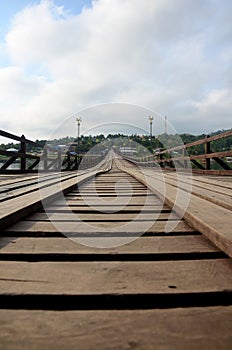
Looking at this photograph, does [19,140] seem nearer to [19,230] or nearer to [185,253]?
[19,230]

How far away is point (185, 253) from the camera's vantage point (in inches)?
52.0

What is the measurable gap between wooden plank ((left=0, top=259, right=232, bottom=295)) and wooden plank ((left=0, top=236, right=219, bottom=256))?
0.13 metres

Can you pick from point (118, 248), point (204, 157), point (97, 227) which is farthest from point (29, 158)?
point (118, 248)

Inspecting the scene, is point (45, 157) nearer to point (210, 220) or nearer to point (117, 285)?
point (210, 220)

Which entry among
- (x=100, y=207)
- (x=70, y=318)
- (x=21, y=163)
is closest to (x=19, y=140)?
(x=21, y=163)

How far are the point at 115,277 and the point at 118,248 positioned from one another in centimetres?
34

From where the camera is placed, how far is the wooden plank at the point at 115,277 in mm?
973

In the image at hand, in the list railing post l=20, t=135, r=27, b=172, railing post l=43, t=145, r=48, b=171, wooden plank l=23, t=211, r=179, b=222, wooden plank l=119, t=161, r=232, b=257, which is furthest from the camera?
railing post l=43, t=145, r=48, b=171

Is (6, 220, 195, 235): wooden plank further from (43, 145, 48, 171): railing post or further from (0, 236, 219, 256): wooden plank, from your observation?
(43, 145, 48, 171): railing post

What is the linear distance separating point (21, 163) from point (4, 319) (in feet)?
23.1

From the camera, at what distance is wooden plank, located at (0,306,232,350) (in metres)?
0.72

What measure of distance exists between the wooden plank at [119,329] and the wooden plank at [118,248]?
0.48 metres

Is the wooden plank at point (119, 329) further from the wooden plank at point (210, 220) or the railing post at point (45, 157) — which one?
the railing post at point (45, 157)

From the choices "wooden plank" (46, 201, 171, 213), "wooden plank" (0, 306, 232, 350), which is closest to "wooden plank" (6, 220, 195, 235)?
"wooden plank" (46, 201, 171, 213)
